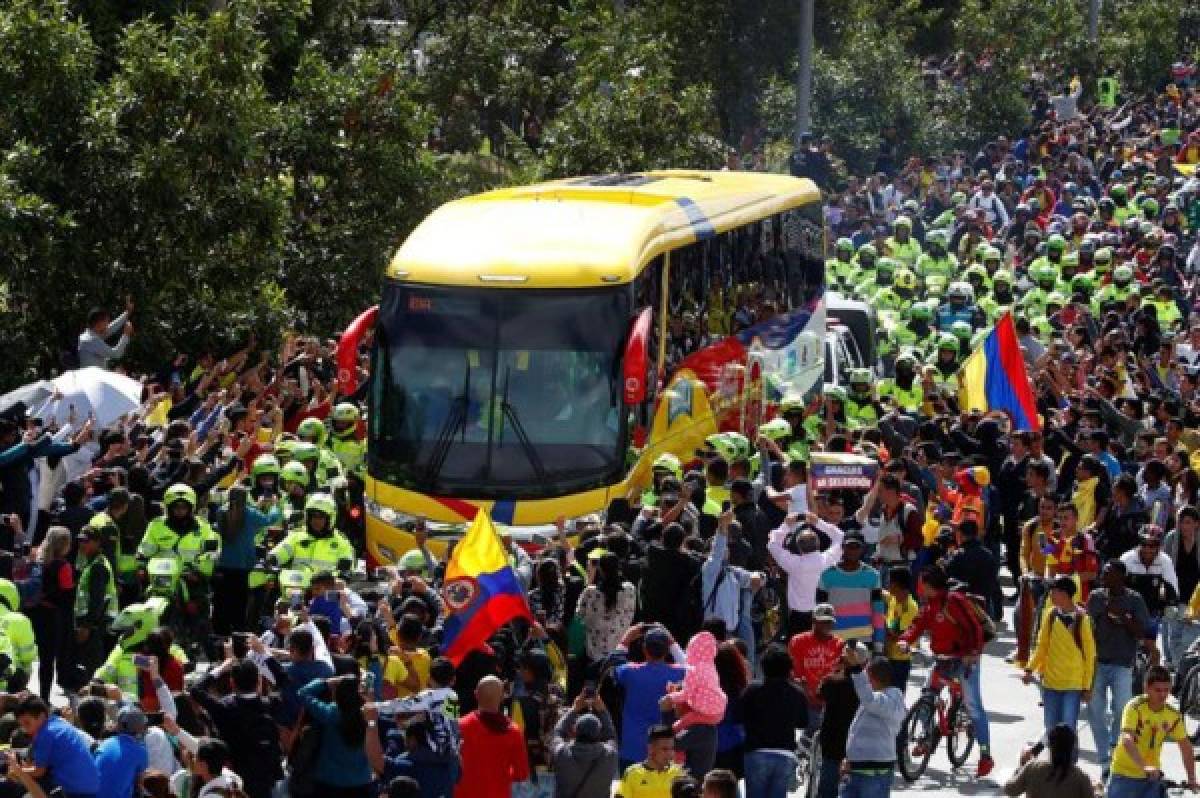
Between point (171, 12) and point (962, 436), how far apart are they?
33.4ft

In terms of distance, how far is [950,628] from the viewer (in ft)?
64.1

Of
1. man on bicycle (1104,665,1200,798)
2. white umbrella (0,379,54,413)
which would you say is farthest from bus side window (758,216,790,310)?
man on bicycle (1104,665,1200,798)

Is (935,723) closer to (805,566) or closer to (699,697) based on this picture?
(805,566)

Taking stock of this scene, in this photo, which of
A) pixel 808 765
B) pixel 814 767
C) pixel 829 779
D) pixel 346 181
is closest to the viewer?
pixel 829 779

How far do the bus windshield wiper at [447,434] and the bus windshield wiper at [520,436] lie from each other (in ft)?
0.92

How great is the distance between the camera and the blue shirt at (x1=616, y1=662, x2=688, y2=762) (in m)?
17.2

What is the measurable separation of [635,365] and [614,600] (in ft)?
16.0

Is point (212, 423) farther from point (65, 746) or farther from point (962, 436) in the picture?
point (65, 746)

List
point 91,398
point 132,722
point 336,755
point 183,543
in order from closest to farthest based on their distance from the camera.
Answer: point 132,722 → point 336,755 → point 183,543 → point 91,398

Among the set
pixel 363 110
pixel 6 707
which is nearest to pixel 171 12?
pixel 363 110

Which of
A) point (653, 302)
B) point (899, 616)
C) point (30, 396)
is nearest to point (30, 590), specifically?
point (30, 396)

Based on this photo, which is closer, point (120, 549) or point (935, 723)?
point (935, 723)

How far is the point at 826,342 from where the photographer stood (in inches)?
1268

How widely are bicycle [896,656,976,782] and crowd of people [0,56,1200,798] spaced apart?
0.05 metres
